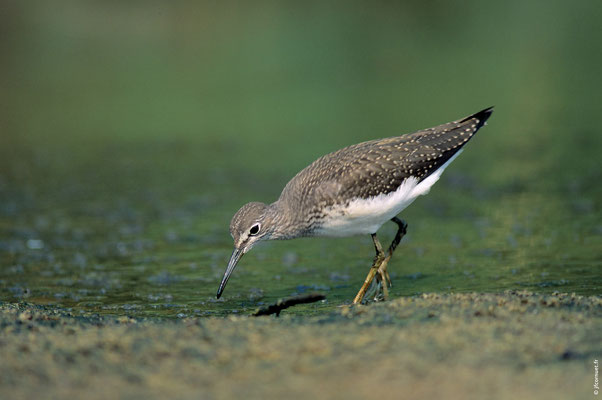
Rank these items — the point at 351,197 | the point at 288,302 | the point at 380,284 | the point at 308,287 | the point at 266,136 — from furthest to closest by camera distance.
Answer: the point at 266,136
the point at 308,287
the point at 380,284
the point at 351,197
the point at 288,302

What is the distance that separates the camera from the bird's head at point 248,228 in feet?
24.6

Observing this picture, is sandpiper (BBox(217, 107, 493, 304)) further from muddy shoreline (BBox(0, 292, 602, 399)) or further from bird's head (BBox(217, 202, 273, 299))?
muddy shoreline (BBox(0, 292, 602, 399))

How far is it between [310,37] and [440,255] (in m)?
15.8

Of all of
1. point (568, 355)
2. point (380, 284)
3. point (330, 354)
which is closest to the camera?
point (568, 355)

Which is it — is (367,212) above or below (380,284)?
above

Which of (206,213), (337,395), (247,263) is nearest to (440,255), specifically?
(247,263)

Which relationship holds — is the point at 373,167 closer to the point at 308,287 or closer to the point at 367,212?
the point at 367,212

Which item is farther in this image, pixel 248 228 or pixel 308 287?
pixel 308 287

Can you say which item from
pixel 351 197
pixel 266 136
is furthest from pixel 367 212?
pixel 266 136

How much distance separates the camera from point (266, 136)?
1609 centimetres

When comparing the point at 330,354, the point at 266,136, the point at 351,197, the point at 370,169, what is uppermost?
the point at 266,136

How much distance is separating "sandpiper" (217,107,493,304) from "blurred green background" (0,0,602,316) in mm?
651

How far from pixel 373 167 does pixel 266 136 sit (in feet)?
28.6

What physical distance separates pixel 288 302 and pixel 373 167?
184 cm
